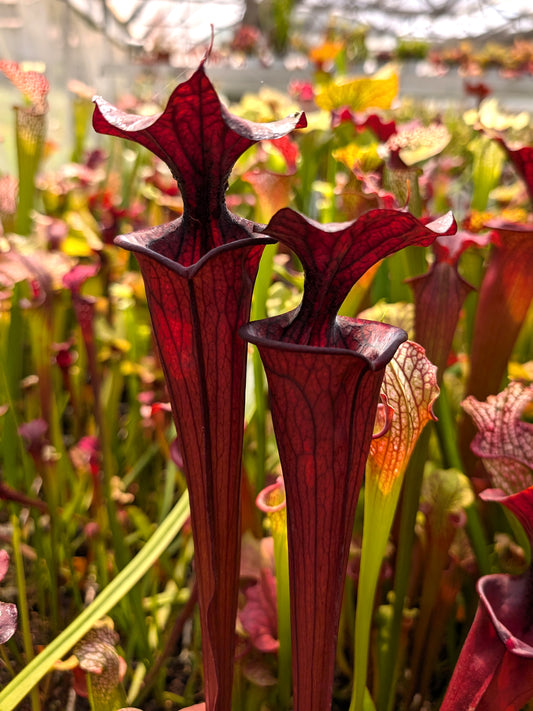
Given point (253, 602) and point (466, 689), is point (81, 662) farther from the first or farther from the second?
point (466, 689)

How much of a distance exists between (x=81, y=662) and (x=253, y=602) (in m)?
0.20

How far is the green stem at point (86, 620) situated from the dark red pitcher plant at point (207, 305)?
140mm

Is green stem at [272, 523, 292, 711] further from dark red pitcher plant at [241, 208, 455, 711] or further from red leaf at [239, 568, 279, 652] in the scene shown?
dark red pitcher plant at [241, 208, 455, 711]

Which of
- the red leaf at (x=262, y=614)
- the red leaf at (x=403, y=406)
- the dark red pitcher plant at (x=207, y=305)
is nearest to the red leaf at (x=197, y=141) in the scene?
the dark red pitcher plant at (x=207, y=305)

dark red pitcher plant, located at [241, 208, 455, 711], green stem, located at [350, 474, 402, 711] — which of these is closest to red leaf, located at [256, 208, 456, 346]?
dark red pitcher plant, located at [241, 208, 455, 711]

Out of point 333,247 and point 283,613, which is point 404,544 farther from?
point 333,247

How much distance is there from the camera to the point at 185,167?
0.33 meters

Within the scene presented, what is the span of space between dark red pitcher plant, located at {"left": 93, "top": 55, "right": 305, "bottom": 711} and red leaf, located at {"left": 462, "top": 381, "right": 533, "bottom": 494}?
223mm

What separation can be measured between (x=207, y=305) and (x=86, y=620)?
331 mm

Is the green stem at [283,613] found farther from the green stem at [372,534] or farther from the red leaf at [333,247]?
the red leaf at [333,247]

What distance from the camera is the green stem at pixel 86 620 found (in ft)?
1.51

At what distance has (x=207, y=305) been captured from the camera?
0.33 metres

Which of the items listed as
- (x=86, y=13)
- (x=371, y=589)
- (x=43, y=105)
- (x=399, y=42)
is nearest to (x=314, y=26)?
(x=399, y=42)

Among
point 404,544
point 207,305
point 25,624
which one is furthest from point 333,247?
point 25,624
